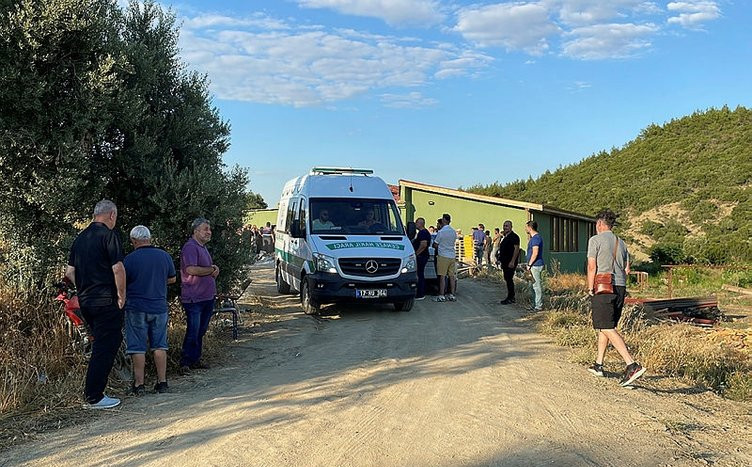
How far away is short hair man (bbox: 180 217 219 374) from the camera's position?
7.39 meters

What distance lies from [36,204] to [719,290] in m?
27.2

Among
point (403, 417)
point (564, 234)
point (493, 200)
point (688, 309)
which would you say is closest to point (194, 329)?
point (403, 417)

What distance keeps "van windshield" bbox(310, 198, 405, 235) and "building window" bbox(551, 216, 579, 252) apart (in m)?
18.0

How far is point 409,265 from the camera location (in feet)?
37.9

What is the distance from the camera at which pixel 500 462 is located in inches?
187

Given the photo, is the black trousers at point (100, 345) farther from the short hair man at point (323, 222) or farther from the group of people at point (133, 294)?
the short hair man at point (323, 222)

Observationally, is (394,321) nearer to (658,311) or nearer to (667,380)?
(667,380)

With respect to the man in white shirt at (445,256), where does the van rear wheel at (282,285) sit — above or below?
below

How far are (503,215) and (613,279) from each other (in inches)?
838

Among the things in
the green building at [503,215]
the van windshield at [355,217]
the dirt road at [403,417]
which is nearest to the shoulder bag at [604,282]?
the dirt road at [403,417]

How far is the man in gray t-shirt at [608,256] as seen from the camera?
737 centimetres

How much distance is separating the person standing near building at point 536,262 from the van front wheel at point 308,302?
13.6ft

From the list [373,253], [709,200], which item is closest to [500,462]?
[373,253]

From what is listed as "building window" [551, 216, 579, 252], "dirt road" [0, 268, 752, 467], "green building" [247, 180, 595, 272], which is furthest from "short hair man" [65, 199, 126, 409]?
"building window" [551, 216, 579, 252]
